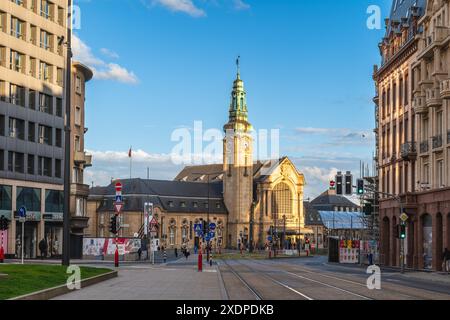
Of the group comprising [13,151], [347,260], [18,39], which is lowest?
[347,260]

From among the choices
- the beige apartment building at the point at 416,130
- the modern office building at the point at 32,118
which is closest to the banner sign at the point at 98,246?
the modern office building at the point at 32,118

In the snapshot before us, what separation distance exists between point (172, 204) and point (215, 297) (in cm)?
15948

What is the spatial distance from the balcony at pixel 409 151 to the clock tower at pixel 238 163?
120 meters

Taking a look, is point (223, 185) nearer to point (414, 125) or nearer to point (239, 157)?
point (239, 157)

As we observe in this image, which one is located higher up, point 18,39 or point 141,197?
point 18,39

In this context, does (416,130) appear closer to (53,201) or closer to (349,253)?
(349,253)

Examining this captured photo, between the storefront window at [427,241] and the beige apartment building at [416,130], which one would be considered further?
the storefront window at [427,241]

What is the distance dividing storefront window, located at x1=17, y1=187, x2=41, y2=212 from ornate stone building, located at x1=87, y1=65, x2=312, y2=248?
352 feet

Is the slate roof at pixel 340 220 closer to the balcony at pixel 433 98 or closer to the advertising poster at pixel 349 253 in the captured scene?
the advertising poster at pixel 349 253

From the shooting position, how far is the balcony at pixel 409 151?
2697 inches

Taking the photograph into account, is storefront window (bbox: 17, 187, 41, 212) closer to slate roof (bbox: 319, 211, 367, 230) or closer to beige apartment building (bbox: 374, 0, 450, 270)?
beige apartment building (bbox: 374, 0, 450, 270)

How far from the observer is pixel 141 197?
179625mm
